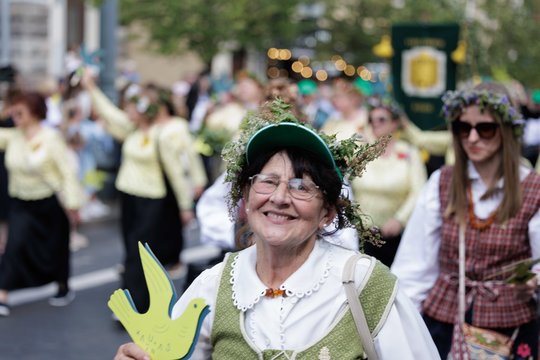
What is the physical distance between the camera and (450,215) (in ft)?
15.9

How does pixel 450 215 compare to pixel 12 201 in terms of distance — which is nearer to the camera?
pixel 450 215

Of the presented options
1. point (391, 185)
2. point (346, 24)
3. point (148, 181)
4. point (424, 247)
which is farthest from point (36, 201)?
point (346, 24)

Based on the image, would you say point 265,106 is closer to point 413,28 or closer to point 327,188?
point 327,188

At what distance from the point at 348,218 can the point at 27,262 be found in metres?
6.34

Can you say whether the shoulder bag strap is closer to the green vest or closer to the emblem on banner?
the green vest

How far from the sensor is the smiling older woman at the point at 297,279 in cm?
312

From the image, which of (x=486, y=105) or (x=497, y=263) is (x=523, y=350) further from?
(x=486, y=105)

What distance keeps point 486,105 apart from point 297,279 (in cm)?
201

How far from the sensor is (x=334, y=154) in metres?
3.27

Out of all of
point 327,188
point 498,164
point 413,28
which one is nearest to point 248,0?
point 413,28

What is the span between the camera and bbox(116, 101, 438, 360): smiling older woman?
312 cm

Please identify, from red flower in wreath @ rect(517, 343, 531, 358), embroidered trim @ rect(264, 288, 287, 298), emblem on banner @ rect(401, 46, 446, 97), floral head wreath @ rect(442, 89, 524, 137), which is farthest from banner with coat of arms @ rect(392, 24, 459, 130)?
embroidered trim @ rect(264, 288, 287, 298)

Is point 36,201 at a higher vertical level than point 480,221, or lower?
lower

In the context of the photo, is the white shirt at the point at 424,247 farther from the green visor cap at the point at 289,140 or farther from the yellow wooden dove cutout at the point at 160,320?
the yellow wooden dove cutout at the point at 160,320
